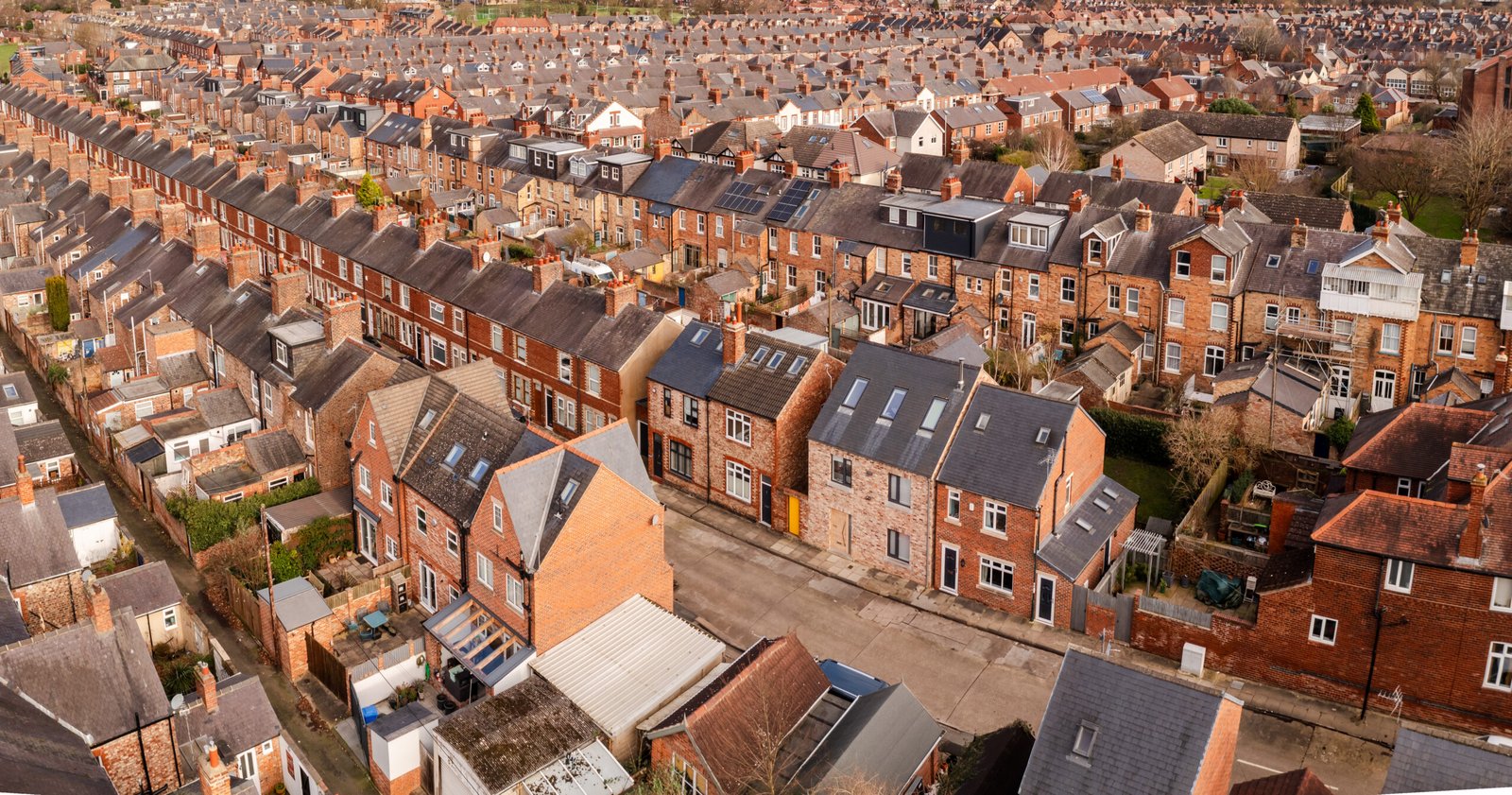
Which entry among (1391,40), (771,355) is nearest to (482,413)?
(771,355)

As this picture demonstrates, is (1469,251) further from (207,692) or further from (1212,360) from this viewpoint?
(207,692)

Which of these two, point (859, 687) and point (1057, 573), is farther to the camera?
point (1057, 573)

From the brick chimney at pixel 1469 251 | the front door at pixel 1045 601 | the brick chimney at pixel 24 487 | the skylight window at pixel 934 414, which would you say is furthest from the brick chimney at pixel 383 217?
the brick chimney at pixel 1469 251

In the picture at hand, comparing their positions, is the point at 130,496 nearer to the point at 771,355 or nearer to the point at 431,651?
the point at 431,651

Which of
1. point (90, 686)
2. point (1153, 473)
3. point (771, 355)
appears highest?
point (771, 355)

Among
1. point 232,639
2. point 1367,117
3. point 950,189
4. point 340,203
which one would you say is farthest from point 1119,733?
point 1367,117

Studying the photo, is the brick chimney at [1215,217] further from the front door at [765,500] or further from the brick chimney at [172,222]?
the brick chimney at [172,222]
